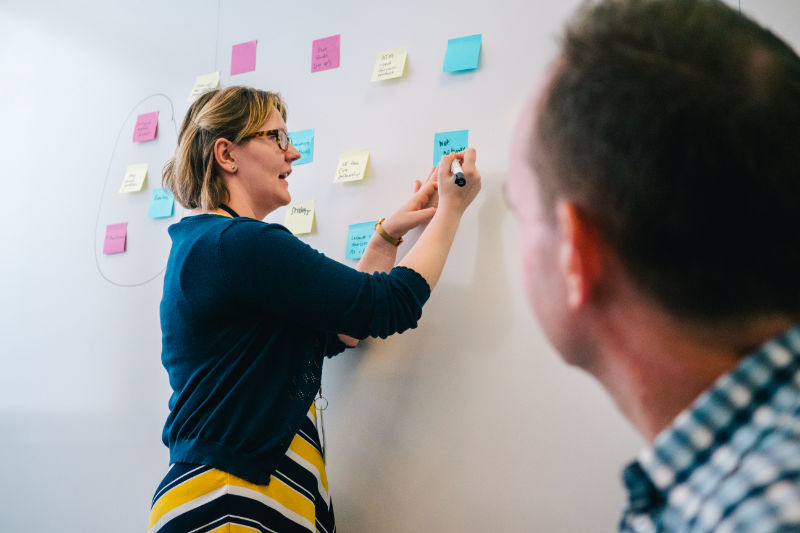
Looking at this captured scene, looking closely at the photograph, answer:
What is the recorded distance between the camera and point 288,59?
1.56 meters

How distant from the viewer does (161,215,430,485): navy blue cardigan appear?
96cm

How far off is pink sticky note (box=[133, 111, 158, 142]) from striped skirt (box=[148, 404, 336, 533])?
3.36 feet

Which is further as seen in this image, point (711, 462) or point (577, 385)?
Result: point (577, 385)

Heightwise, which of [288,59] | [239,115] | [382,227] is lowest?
[382,227]

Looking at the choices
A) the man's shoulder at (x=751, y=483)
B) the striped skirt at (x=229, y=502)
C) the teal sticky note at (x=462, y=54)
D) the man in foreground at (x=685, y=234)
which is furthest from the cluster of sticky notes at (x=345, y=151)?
the man's shoulder at (x=751, y=483)

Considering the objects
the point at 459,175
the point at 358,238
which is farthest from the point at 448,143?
the point at 358,238

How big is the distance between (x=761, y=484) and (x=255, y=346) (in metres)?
0.81

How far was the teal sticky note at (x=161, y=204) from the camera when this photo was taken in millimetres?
1618

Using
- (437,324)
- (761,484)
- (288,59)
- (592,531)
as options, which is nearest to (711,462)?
(761,484)

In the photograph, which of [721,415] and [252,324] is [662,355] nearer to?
[721,415]

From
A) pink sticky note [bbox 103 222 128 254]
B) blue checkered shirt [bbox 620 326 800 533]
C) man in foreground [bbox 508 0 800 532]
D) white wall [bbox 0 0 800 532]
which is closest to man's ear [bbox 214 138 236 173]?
white wall [bbox 0 0 800 532]

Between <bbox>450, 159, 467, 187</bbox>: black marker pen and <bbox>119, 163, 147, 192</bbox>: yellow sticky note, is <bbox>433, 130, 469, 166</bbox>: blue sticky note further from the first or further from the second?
<bbox>119, 163, 147, 192</bbox>: yellow sticky note

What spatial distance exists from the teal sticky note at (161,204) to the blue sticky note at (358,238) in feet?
1.80

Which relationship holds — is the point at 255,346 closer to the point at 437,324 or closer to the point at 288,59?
the point at 437,324
